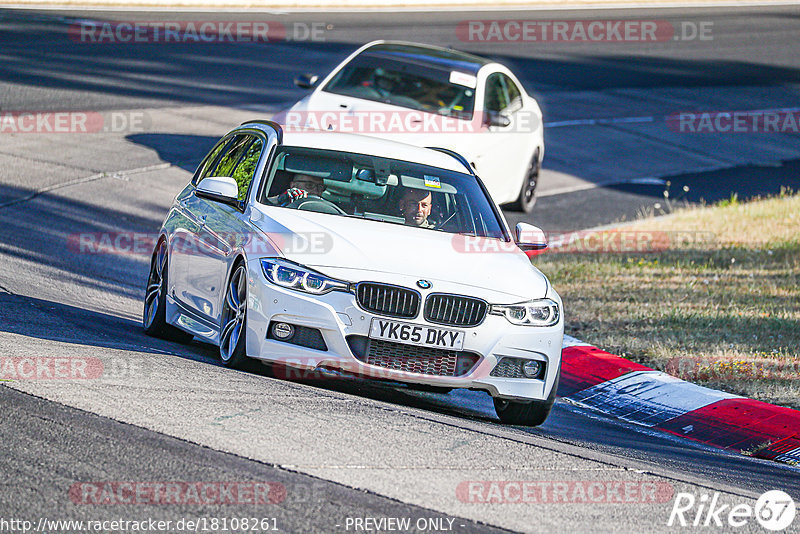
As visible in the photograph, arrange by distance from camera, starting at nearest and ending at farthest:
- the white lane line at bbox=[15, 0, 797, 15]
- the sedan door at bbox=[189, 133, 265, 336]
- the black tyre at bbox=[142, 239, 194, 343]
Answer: the sedan door at bbox=[189, 133, 265, 336] < the black tyre at bbox=[142, 239, 194, 343] < the white lane line at bbox=[15, 0, 797, 15]

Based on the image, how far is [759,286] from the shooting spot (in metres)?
12.9

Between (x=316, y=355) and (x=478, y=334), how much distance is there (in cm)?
96

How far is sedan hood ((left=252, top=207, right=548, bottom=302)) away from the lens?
7453 mm

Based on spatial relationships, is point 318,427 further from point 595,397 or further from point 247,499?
point 595,397

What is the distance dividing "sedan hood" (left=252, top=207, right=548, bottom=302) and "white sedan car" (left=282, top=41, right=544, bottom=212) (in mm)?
6122

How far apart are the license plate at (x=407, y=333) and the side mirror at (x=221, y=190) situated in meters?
1.64

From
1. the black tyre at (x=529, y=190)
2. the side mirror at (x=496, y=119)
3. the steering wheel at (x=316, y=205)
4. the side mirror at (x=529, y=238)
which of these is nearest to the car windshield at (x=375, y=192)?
the steering wheel at (x=316, y=205)

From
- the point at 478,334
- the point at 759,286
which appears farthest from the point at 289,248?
the point at 759,286

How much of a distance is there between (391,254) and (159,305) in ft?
7.45

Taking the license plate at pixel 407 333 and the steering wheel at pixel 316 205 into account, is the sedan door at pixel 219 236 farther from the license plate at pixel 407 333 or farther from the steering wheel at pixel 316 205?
the license plate at pixel 407 333

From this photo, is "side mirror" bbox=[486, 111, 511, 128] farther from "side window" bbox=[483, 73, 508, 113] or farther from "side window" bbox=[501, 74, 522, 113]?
"side window" bbox=[501, 74, 522, 113]

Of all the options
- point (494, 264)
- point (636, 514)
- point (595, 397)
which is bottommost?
point (595, 397)

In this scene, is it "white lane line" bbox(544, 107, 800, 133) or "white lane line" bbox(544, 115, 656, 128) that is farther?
"white lane line" bbox(544, 107, 800, 133)

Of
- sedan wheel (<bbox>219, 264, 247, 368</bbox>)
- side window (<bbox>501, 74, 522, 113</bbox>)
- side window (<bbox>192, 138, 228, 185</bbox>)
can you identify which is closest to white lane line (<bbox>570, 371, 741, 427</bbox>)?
sedan wheel (<bbox>219, 264, 247, 368</bbox>)
